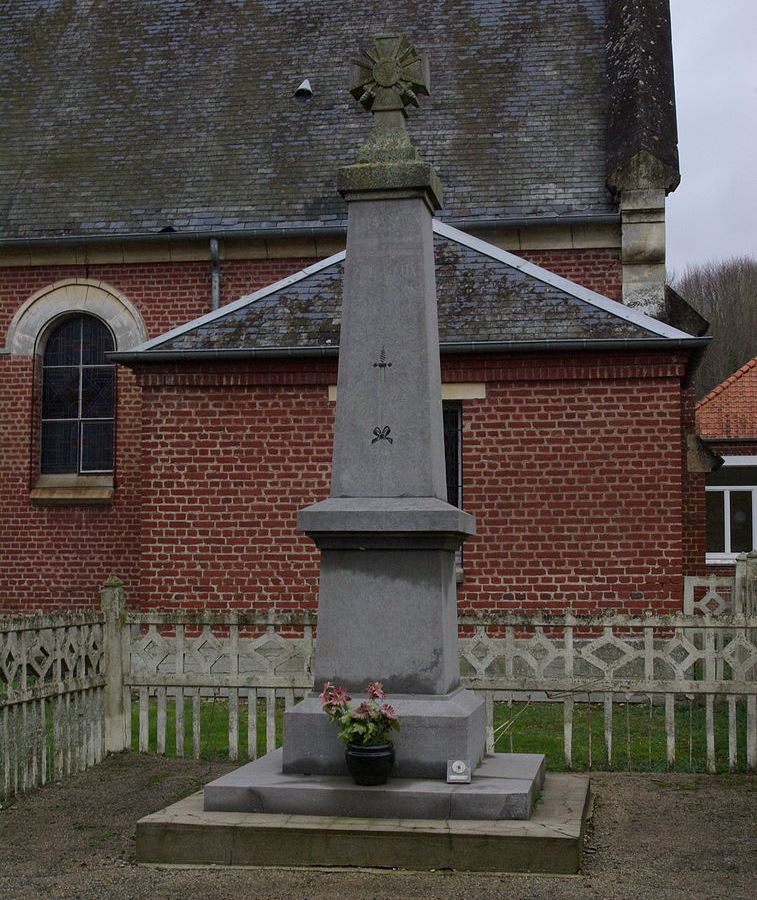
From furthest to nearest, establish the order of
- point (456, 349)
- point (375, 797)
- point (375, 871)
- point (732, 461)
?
point (732, 461)
point (456, 349)
point (375, 797)
point (375, 871)

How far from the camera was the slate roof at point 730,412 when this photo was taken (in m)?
29.4

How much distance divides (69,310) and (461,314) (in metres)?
6.43

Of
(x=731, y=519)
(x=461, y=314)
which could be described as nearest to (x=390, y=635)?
(x=461, y=314)

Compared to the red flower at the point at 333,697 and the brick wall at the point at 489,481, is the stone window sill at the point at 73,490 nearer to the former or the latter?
the brick wall at the point at 489,481

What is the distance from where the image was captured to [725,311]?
5816cm

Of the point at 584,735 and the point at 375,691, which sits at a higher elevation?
the point at 375,691

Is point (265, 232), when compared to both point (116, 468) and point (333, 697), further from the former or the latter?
point (333, 697)

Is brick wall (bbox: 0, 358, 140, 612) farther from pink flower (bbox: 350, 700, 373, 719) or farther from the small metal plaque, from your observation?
the small metal plaque

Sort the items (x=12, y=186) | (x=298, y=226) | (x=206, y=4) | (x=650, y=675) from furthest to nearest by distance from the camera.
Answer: (x=206, y=4)
(x=12, y=186)
(x=298, y=226)
(x=650, y=675)

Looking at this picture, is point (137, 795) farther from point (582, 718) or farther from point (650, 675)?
point (582, 718)

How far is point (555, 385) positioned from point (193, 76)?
8.84m

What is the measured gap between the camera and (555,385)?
1277 centimetres

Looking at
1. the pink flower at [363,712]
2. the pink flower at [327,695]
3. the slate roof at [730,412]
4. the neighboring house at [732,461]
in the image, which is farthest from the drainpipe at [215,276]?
the slate roof at [730,412]

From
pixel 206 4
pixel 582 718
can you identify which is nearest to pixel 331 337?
pixel 582 718
